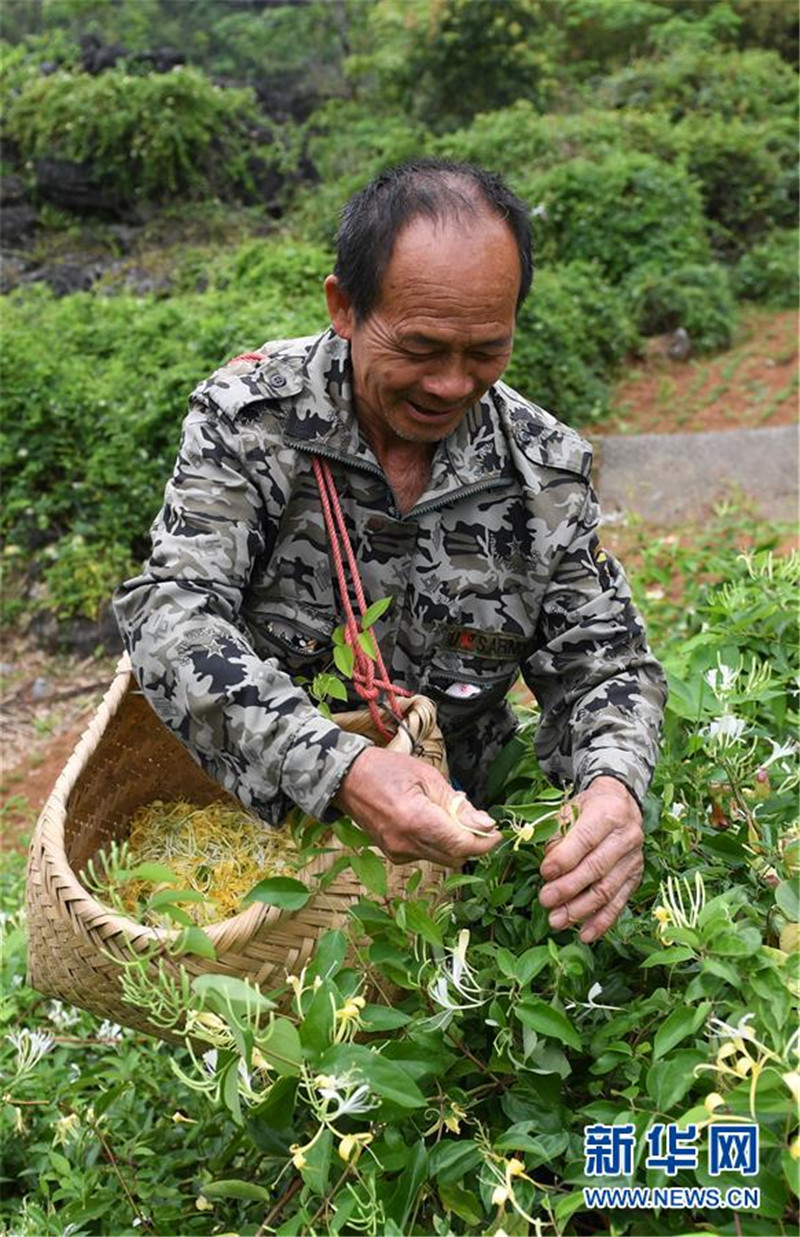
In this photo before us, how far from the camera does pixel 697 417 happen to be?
7242 mm

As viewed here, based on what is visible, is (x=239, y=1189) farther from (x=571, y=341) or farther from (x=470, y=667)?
(x=571, y=341)

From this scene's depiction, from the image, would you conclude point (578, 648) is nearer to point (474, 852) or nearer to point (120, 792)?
point (474, 852)

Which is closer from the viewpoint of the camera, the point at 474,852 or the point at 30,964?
the point at 474,852

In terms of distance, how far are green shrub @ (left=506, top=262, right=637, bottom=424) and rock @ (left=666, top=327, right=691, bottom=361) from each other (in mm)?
271

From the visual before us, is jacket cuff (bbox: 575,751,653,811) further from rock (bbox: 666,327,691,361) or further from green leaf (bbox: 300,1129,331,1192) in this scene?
rock (bbox: 666,327,691,361)

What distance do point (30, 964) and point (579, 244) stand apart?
25.3 feet

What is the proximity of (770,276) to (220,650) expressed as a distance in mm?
8571

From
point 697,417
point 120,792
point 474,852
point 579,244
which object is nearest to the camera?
point 474,852

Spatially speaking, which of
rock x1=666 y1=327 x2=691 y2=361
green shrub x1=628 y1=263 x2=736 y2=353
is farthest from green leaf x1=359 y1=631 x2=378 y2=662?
green shrub x1=628 y1=263 x2=736 y2=353

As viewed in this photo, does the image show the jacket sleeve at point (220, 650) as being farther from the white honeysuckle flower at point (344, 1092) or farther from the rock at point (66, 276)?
the rock at point (66, 276)

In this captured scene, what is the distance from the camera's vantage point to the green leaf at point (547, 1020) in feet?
4.44

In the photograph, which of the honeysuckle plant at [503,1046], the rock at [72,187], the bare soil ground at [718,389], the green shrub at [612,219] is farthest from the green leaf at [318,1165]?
the rock at [72,187]

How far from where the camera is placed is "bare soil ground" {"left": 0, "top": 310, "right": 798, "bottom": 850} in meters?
4.50

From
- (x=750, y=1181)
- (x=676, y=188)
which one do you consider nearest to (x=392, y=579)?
(x=750, y=1181)
